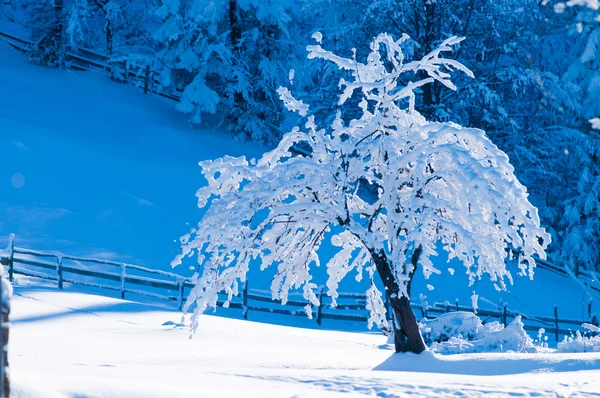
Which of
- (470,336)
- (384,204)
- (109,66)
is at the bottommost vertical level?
(470,336)

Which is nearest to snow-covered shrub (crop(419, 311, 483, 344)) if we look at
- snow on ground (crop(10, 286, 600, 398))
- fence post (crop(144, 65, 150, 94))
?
snow on ground (crop(10, 286, 600, 398))

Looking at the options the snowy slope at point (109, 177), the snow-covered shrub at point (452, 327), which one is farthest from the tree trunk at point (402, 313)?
the snowy slope at point (109, 177)

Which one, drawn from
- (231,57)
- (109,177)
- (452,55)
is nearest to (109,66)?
(231,57)

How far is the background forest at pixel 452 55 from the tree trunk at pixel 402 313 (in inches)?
535

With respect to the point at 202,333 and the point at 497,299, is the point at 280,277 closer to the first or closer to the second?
the point at 202,333

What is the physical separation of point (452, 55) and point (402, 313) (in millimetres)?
16889

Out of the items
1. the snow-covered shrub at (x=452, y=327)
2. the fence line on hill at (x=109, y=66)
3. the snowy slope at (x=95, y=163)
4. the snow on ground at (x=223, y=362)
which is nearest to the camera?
the snow on ground at (x=223, y=362)

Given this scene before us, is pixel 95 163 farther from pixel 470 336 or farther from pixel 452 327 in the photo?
pixel 470 336

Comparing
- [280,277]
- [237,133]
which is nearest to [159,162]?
[237,133]

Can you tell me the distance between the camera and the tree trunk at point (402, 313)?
11.9 metres

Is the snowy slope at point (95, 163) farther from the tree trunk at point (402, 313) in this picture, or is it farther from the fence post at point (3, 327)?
the fence post at point (3, 327)

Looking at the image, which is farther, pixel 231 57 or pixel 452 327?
pixel 231 57

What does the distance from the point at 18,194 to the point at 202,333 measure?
13.1 m

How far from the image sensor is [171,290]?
22703 millimetres
